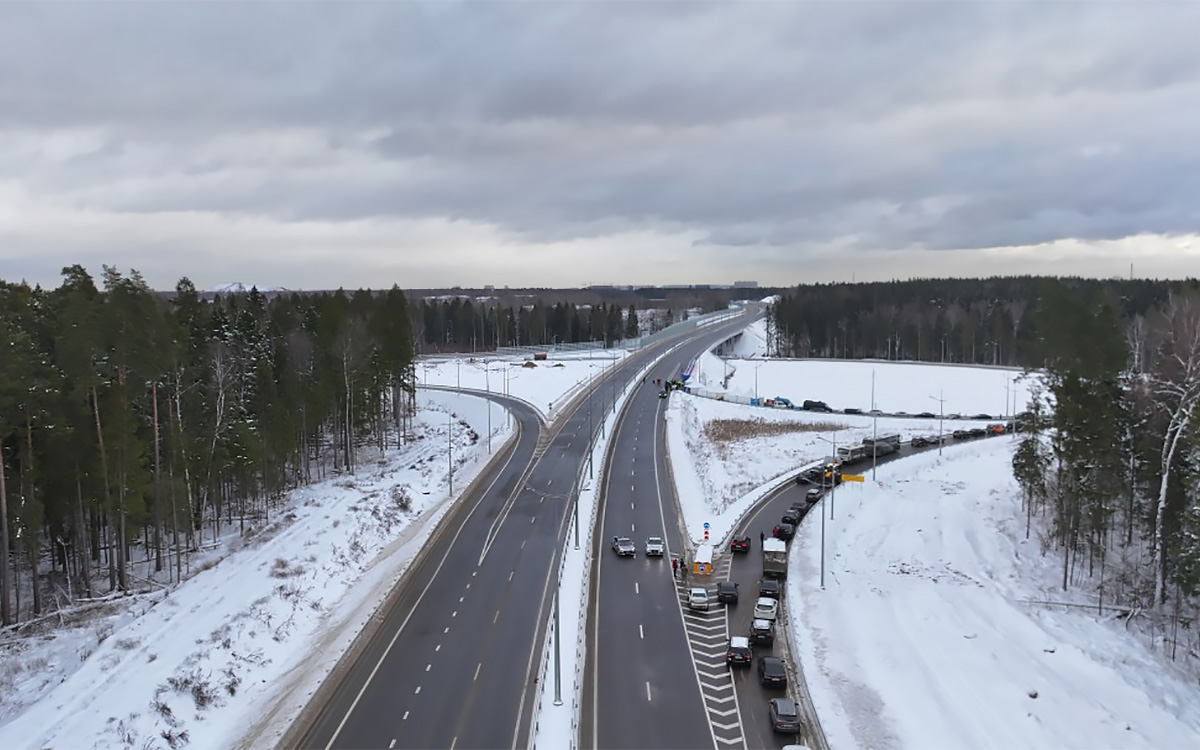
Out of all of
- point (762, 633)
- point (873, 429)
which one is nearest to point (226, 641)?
point (762, 633)

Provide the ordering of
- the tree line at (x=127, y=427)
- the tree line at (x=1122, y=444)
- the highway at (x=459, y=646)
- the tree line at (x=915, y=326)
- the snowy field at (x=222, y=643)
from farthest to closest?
1. the tree line at (x=915, y=326)
2. the tree line at (x=1122, y=444)
3. the tree line at (x=127, y=427)
4. the highway at (x=459, y=646)
5. the snowy field at (x=222, y=643)

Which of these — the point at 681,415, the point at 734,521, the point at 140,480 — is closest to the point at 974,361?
the point at 681,415

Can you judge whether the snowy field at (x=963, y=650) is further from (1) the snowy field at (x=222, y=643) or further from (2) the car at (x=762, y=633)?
(1) the snowy field at (x=222, y=643)

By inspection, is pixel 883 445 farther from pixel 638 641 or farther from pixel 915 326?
pixel 915 326

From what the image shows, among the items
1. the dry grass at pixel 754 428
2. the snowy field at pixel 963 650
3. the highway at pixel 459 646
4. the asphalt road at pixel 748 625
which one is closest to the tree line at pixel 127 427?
the highway at pixel 459 646

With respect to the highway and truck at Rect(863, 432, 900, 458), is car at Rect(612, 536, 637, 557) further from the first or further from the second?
truck at Rect(863, 432, 900, 458)

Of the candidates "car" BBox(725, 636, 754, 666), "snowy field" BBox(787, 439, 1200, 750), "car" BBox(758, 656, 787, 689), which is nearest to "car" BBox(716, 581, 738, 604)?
"snowy field" BBox(787, 439, 1200, 750)
